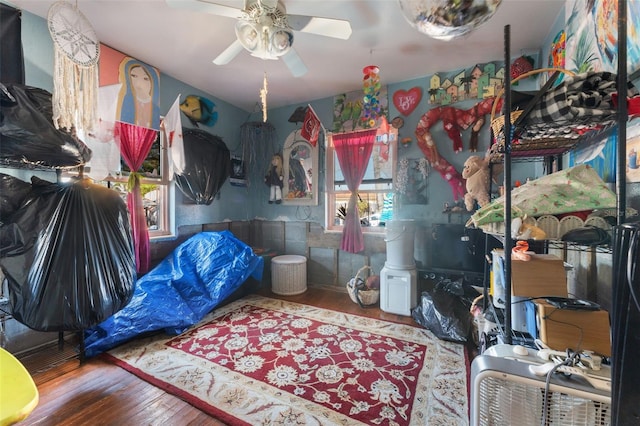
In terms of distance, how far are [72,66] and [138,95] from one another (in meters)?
1.09

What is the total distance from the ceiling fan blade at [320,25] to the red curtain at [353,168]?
1.63m

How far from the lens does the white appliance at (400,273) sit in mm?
2629

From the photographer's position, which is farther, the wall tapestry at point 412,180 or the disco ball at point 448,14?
the wall tapestry at point 412,180

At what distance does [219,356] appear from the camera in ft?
6.36

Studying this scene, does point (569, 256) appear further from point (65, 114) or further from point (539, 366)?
point (65, 114)

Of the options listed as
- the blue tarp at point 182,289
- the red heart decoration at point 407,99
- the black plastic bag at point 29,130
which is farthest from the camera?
the red heart decoration at point 407,99

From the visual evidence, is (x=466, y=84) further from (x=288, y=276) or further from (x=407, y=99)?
(x=288, y=276)

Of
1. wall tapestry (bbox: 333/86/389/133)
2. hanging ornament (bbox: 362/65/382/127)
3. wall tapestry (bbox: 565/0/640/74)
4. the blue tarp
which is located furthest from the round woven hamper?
wall tapestry (bbox: 565/0/640/74)

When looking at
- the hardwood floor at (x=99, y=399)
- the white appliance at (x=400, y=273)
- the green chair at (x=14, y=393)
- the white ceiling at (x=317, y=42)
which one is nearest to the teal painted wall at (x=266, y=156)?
the white ceiling at (x=317, y=42)

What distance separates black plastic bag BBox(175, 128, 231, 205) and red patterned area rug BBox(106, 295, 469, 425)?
156 centimetres

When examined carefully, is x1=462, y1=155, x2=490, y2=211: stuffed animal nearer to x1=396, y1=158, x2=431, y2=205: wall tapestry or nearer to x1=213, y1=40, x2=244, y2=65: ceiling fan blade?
x1=396, y1=158, x2=431, y2=205: wall tapestry

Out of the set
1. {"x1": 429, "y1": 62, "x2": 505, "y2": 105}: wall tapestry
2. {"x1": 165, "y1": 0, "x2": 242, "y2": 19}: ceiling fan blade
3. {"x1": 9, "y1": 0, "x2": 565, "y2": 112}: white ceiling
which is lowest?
{"x1": 165, "y1": 0, "x2": 242, "y2": 19}: ceiling fan blade

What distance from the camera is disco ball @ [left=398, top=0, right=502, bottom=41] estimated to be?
3.14 feet

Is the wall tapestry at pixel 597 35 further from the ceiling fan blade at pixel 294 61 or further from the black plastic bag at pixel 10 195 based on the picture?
the black plastic bag at pixel 10 195
